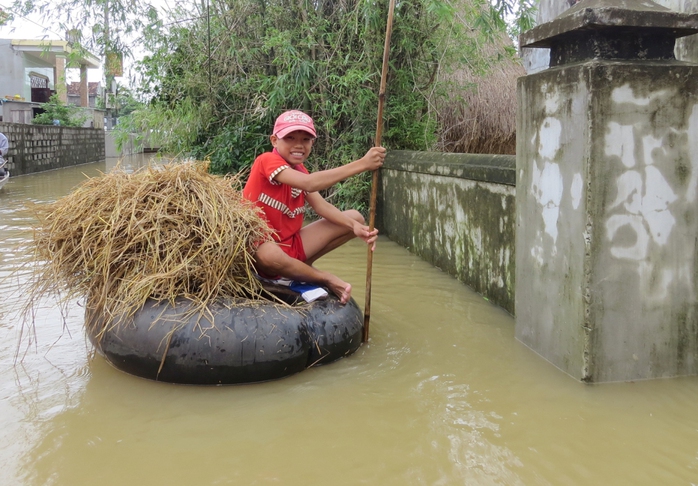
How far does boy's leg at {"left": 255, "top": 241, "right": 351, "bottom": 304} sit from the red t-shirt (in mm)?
271

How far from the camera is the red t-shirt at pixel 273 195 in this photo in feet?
13.8

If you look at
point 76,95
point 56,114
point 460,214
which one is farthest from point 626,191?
point 76,95

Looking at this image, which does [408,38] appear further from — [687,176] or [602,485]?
[602,485]

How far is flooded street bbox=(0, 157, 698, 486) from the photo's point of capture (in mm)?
2686

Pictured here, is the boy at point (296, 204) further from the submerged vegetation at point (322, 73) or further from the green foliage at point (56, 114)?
the green foliage at point (56, 114)

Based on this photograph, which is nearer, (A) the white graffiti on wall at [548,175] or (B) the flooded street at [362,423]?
(B) the flooded street at [362,423]

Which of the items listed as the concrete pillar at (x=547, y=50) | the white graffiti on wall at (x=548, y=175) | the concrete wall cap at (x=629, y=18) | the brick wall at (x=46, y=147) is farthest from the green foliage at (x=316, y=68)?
the brick wall at (x=46, y=147)

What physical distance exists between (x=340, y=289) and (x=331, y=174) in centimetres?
74

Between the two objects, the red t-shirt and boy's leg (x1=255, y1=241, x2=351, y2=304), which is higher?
the red t-shirt

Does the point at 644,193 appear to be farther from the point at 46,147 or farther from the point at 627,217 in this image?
the point at 46,147

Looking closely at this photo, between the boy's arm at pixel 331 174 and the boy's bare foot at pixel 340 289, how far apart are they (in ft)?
2.01

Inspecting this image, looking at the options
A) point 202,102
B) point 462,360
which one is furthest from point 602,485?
point 202,102

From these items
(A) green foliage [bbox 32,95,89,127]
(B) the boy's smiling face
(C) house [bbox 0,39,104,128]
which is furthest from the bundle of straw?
(A) green foliage [bbox 32,95,89,127]

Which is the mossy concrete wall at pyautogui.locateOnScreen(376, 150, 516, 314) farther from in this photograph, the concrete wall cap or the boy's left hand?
the concrete wall cap
